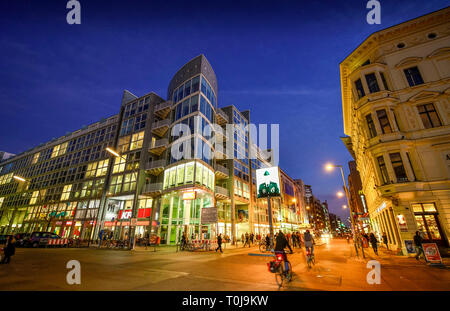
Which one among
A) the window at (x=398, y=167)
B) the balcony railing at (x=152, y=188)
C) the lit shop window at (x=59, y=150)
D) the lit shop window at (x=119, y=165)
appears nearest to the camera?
the window at (x=398, y=167)

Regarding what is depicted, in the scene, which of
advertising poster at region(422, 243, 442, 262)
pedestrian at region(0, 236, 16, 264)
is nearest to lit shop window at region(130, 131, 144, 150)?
pedestrian at region(0, 236, 16, 264)

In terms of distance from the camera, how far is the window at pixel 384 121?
56.8 ft

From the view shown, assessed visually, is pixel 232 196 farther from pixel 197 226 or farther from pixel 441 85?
pixel 441 85

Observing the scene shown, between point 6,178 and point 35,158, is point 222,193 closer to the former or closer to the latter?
point 35,158

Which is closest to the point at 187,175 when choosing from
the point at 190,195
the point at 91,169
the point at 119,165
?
the point at 190,195

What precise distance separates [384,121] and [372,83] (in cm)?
415

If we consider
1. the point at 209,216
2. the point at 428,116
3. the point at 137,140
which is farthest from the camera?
the point at 137,140

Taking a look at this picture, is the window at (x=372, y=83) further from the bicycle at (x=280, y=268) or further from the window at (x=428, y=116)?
the bicycle at (x=280, y=268)

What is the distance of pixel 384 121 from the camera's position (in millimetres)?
17609

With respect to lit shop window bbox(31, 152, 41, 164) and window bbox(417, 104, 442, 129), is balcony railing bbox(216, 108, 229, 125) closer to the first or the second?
window bbox(417, 104, 442, 129)

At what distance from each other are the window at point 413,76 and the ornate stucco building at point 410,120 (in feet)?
0.22

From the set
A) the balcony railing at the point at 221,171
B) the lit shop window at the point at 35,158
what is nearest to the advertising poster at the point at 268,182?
the balcony railing at the point at 221,171

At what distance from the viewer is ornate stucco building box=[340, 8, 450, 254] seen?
15.1 meters

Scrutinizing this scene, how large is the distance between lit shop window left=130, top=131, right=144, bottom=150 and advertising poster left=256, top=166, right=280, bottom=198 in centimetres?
2376
